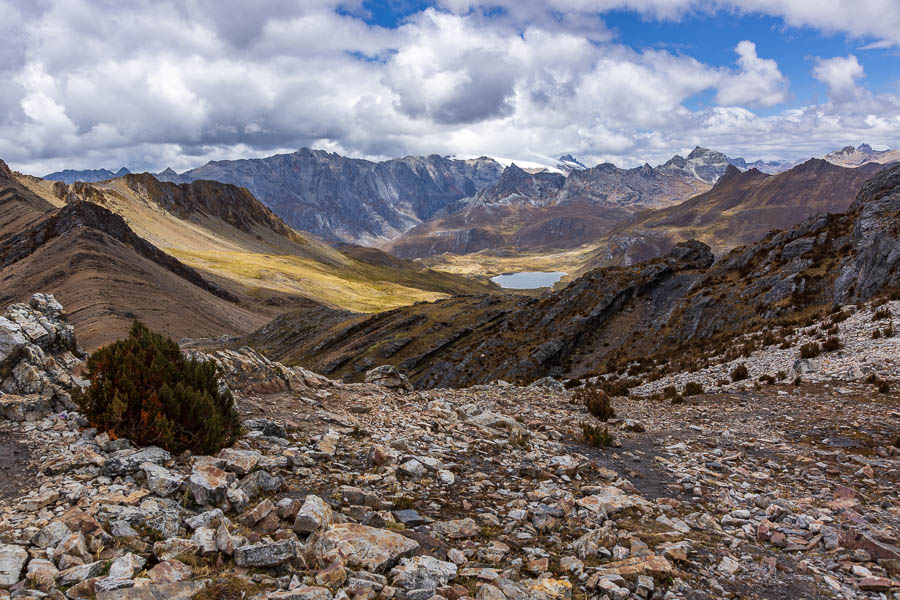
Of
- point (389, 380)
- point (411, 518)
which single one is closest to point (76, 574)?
point (411, 518)

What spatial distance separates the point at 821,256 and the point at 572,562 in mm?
43146

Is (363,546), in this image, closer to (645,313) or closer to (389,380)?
(389,380)

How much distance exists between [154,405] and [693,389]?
23381 millimetres

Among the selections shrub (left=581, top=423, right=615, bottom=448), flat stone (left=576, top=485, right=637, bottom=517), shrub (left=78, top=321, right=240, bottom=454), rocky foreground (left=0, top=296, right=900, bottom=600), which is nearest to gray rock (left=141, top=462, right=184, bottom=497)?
rocky foreground (left=0, top=296, right=900, bottom=600)

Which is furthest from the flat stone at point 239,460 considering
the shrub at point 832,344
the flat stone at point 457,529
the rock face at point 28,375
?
the shrub at point 832,344

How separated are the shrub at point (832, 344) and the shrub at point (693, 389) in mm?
6125

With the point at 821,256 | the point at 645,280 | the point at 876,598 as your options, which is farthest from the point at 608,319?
the point at 876,598

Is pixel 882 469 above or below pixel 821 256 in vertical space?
below

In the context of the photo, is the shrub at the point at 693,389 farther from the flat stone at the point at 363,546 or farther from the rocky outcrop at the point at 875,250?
the flat stone at the point at 363,546

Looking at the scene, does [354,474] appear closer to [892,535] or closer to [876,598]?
[876,598]

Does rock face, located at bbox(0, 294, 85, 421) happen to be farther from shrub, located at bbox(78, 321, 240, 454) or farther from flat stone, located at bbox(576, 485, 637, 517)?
flat stone, located at bbox(576, 485, 637, 517)

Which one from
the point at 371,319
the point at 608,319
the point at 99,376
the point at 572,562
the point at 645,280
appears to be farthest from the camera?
the point at 371,319

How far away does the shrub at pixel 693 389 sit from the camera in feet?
75.8

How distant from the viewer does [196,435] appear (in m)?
10.3
